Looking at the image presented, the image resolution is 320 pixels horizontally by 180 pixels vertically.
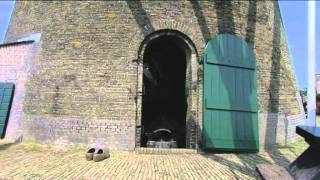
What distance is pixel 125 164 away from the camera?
10781 millimetres

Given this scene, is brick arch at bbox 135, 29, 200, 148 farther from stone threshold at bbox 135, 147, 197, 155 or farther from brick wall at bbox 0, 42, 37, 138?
brick wall at bbox 0, 42, 37, 138

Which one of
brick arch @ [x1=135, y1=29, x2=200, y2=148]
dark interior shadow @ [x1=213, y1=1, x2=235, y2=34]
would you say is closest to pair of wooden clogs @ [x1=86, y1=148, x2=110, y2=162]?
brick arch @ [x1=135, y1=29, x2=200, y2=148]

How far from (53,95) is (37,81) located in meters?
0.91

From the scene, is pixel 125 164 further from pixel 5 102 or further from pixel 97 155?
pixel 5 102

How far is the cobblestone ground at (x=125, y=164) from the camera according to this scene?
959cm

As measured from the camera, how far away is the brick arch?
1309cm

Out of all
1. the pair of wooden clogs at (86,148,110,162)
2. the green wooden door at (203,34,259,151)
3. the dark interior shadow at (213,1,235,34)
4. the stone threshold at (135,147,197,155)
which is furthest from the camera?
the dark interior shadow at (213,1,235,34)

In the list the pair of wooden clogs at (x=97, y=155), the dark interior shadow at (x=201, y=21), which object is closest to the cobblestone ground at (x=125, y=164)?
the pair of wooden clogs at (x=97, y=155)

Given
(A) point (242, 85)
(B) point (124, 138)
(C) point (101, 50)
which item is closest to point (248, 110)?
(A) point (242, 85)

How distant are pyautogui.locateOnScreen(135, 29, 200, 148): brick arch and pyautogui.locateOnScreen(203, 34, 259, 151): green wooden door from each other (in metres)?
0.32

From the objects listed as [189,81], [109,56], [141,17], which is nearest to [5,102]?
[109,56]

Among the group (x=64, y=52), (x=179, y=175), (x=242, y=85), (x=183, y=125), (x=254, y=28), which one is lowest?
(x=179, y=175)

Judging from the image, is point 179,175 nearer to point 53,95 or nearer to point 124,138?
point 124,138

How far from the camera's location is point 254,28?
14.4 m
